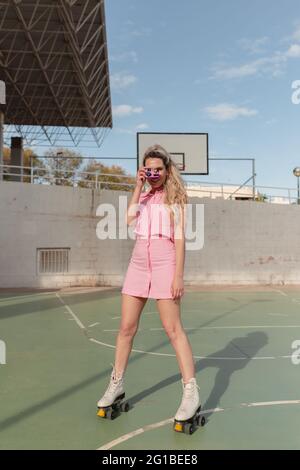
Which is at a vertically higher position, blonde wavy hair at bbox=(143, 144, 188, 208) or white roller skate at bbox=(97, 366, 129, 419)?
blonde wavy hair at bbox=(143, 144, 188, 208)

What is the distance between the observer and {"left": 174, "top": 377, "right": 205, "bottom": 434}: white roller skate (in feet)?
9.90

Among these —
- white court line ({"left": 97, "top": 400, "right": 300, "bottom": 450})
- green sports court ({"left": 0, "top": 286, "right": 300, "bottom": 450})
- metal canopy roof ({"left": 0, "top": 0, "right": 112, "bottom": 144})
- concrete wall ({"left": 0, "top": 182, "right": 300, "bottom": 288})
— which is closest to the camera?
white court line ({"left": 97, "top": 400, "right": 300, "bottom": 450})

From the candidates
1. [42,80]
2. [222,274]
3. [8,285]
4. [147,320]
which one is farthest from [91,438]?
[42,80]

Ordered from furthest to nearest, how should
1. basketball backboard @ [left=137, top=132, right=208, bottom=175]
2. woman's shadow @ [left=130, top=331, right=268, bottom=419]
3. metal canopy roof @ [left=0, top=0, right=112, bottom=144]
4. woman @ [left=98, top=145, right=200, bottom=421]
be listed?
1. basketball backboard @ [left=137, top=132, right=208, bottom=175]
2. metal canopy roof @ [left=0, top=0, right=112, bottom=144]
3. woman's shadow @ [left=130, top=331, right=268, bottom=419]
4. woman @ [left=98, top=145, right=200, bottom=421]

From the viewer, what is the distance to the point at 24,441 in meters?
2.93

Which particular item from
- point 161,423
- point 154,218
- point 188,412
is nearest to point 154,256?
point 154,218

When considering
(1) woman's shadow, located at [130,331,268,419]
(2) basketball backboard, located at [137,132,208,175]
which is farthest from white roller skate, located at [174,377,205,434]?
(2) basketball backboard, located at [137,132,208,175]

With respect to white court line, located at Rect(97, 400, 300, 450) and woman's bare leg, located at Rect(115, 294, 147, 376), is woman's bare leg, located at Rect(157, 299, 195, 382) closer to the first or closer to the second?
woman's bare leg, located at Rect(115, 294, 147, 376)

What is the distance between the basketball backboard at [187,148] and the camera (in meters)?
19.6

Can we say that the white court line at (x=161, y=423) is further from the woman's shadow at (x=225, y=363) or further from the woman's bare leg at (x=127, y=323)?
the woman's bare leg at (x=127, y=323)

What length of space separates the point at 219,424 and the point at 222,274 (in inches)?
528

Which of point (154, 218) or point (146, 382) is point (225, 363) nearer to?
point (146, 382)

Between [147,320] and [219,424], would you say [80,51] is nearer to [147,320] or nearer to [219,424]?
[147,320]

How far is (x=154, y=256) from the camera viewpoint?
3.18m
